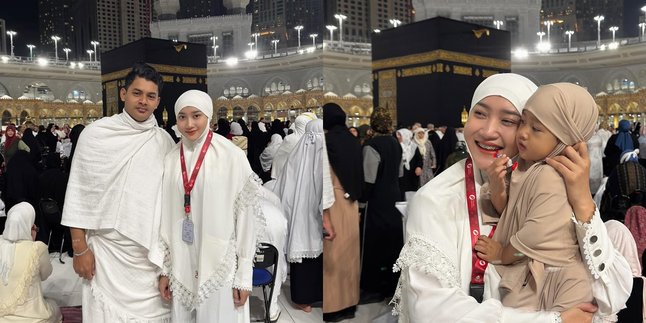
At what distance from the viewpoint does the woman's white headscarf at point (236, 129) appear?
2.71 metres

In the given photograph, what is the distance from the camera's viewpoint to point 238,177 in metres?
1.94

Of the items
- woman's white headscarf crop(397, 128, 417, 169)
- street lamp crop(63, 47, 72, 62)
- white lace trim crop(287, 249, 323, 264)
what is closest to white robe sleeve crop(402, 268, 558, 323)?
white lace trim crop(287, 249, 323, 264)

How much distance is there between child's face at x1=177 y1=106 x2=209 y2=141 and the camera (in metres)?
1.90

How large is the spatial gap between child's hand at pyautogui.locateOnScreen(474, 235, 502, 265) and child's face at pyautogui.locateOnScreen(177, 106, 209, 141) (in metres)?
1.23

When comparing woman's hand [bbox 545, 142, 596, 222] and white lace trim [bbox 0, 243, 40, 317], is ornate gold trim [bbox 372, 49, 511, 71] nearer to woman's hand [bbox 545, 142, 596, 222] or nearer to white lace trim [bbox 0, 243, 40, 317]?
woman's hand [bbox 545, 142, 596, 222]

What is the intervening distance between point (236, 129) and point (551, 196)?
2047 mm

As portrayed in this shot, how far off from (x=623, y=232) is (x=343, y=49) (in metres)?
1.51

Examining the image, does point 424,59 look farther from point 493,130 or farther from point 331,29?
point 493,130

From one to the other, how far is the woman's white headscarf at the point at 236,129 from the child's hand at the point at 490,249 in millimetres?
1877

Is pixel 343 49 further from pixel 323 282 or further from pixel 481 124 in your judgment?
pixel 481 124

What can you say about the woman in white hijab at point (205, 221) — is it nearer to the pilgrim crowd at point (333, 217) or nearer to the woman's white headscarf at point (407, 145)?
the pilgrim crowd at point (333, 217)

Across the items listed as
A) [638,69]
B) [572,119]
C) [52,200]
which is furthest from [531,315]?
[638,69]

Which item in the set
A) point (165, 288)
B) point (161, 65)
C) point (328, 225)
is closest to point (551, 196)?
point (165, 288)

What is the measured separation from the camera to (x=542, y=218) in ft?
3.03
